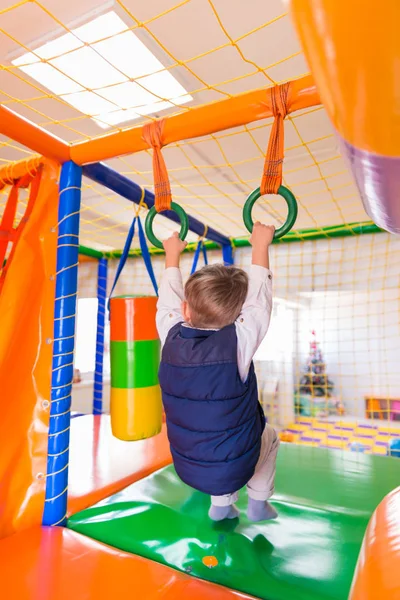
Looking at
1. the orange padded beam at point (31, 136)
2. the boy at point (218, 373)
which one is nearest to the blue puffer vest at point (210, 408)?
the boy at point (218, 373)

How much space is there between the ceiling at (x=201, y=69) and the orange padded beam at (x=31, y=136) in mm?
60

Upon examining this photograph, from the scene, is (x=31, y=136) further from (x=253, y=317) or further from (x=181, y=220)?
(x=253, y=317)

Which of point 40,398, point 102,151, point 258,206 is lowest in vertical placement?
point 40,398

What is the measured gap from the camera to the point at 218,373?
0.84 metres

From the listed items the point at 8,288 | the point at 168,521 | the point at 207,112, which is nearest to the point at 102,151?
the point at 207,112

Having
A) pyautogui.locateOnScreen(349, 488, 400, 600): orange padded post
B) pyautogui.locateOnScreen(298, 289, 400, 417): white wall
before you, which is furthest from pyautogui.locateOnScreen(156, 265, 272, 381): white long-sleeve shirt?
pyautogui.locateOnScreen(298, 289, 400, 417): white wall

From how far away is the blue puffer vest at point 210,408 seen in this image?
2.78ft

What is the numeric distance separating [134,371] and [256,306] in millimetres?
480

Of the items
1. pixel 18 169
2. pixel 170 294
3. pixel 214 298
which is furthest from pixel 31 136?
pixel 214 298

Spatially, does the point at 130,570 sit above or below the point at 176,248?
Result: below

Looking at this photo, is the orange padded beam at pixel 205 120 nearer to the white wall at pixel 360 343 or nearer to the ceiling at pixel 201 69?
the ceiling at pixel 201 69

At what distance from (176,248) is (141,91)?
1.18 meters

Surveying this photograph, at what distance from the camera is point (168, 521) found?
3.73ft

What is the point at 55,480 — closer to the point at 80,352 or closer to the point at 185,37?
the point at 185,37
